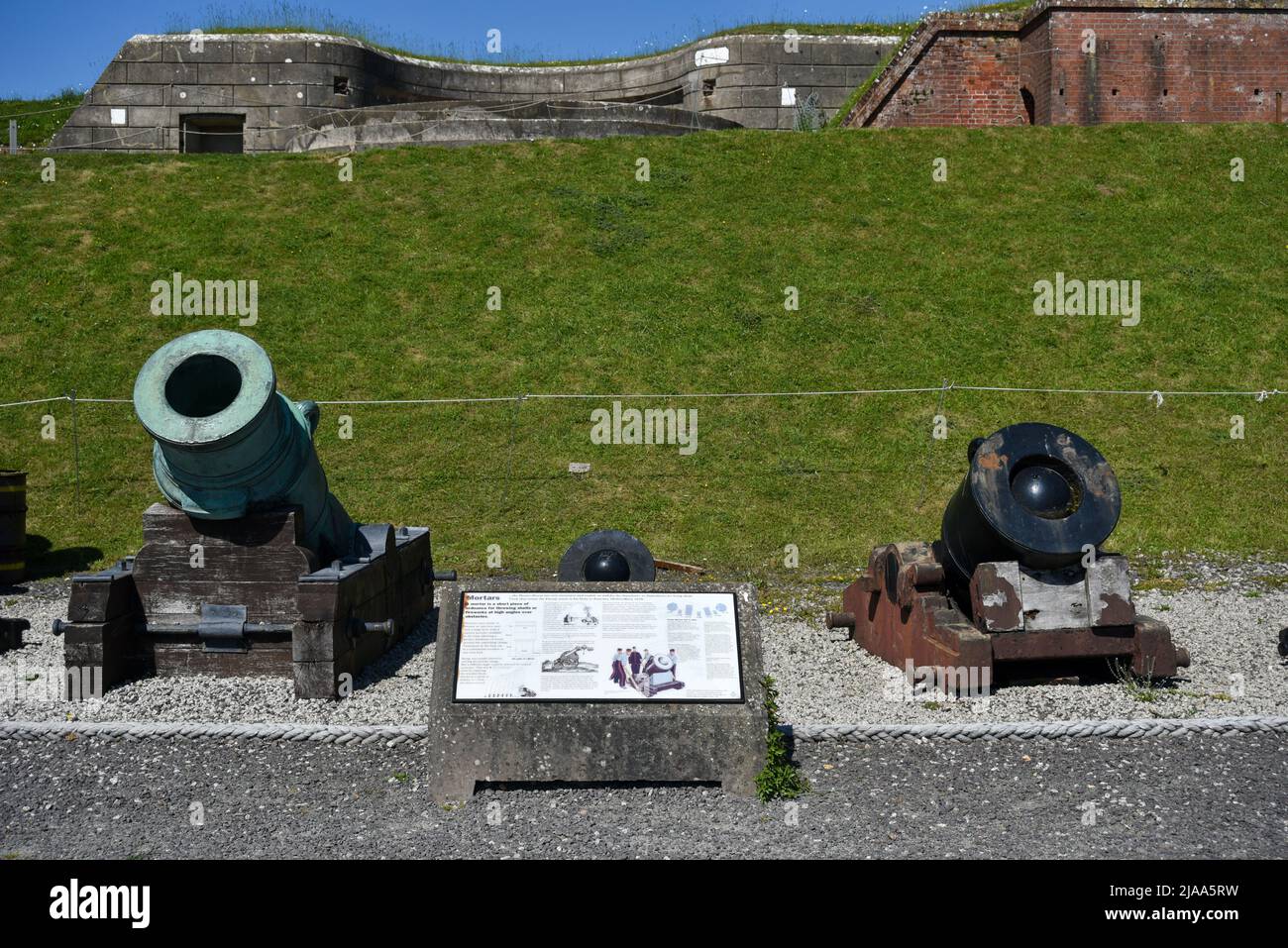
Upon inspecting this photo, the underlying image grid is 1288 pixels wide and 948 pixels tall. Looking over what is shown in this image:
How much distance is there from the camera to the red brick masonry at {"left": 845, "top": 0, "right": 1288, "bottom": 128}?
62.0 ft

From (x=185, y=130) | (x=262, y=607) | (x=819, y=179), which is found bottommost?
(x=262, y=607)

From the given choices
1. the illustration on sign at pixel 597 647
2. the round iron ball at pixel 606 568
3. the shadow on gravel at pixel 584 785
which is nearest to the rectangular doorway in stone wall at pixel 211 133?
the round iron ball at pixel 606 568

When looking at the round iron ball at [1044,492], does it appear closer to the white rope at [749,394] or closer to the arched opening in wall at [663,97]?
the white rope at [749,394]

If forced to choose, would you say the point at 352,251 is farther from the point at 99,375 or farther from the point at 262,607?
the point at 262,607

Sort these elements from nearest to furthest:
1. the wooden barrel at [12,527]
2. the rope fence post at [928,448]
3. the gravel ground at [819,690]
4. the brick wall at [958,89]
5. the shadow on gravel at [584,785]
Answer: the shadow on gravel at [584,785] → the gravel ground at [819,690] → the wooden barrel at [12,527] → the rope fence post at [928,448] → the brick wall at [958,89]

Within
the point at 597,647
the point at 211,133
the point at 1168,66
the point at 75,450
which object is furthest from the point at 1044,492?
the point at 211,133

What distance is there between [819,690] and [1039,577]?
143cm

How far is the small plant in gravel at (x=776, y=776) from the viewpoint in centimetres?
475

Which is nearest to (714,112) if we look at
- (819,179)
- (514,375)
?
(819,179)

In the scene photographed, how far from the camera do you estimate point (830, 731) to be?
5.48m

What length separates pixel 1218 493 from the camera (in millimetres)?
11156

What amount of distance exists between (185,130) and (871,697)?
21678 millimetres

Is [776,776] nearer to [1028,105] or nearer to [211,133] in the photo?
[1028,105]

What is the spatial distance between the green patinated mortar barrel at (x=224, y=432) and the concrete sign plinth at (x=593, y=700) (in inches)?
75.4
